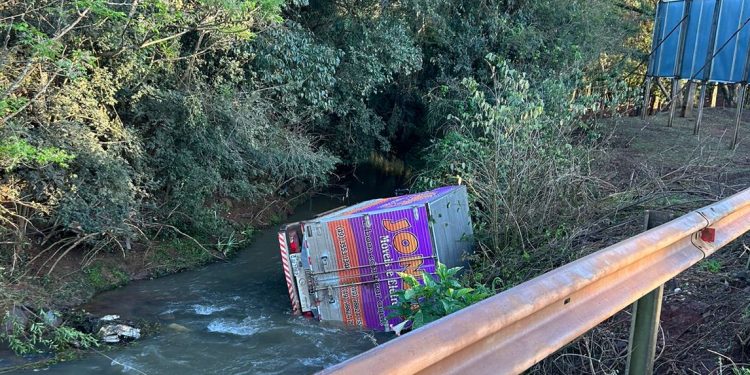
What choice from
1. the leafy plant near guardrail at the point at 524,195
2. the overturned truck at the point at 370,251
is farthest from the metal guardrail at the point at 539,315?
the overturned truck at the point at 370,251

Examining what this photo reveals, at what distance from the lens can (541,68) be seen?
757 inches

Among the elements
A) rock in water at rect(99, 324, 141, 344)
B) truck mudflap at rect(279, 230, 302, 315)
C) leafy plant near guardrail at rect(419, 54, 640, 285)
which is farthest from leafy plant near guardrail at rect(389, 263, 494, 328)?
rock in water at rect(99, 324, 141, 344)

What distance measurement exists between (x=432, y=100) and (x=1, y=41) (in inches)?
479

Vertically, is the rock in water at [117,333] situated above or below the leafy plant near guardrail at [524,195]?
below

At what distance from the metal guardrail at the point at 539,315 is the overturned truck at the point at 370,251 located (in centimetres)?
740

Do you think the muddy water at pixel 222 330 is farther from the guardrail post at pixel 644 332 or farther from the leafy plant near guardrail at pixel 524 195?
the guardrail post at pixel 644 332

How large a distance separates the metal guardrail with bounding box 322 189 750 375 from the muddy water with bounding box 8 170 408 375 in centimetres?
478

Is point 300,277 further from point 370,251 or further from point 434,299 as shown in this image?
point 434,299

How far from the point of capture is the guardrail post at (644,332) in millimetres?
2711

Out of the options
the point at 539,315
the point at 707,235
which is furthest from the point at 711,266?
the point at 539,315

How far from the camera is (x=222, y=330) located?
35.8 feet

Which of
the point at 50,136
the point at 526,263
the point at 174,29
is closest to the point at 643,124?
the point at 526,263

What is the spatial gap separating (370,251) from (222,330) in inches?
123

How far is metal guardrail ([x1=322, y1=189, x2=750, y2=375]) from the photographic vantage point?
1506 millimetres
